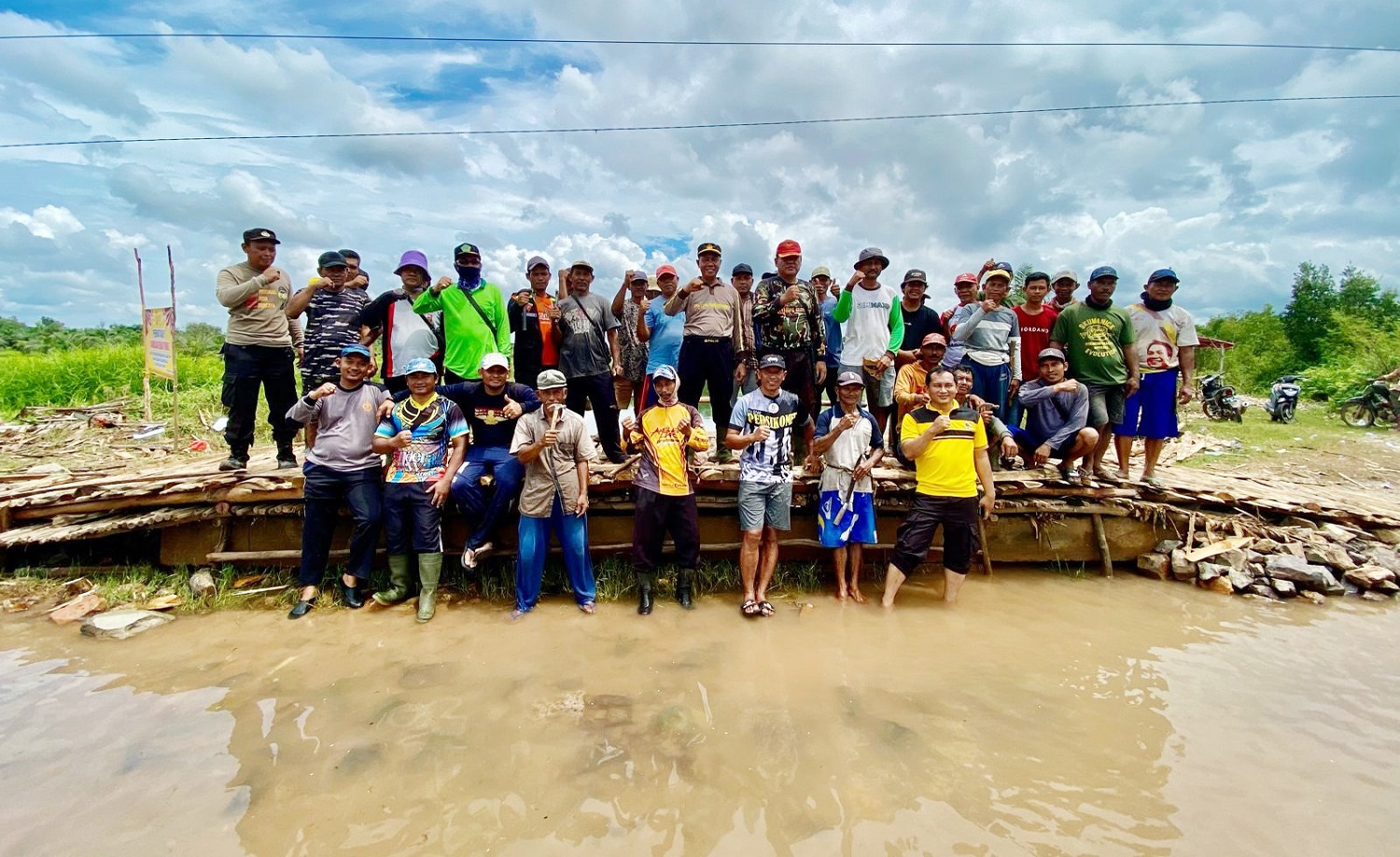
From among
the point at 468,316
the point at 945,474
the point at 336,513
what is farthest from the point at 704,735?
the point at 468,316

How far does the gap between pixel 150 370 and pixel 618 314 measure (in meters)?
8.69

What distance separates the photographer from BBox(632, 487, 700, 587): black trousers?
211 inches

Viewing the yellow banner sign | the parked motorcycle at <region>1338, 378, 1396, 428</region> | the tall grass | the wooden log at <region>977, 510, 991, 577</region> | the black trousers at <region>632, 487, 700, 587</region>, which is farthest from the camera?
the parked motorcycle at <region>1338, 378, 1396, 428</region>

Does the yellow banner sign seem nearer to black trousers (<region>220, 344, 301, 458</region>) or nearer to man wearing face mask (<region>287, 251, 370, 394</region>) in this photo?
black trousers (<region>220, 344, 301, 458</region>)

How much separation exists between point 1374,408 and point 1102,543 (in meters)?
14.4

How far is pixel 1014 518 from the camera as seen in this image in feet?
22.1

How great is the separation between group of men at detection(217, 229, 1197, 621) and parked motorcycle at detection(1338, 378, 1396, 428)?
1367 centimetres

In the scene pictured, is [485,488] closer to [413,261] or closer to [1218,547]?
[413,261]

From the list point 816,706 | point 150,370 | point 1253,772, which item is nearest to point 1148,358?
point 1253,772

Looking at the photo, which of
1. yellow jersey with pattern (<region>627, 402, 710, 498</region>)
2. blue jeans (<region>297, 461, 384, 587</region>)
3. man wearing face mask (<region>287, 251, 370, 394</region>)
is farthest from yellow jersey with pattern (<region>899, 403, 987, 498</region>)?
man wearing face mask (<region>287, 251, 370, 394</region>)

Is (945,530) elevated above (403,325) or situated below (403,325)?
below

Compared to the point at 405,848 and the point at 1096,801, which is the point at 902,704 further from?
the point at 405,848

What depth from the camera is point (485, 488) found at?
559cm

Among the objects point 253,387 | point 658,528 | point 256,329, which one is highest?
point 256,329
